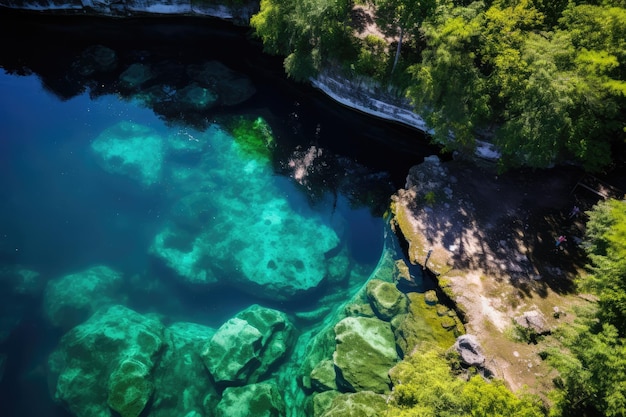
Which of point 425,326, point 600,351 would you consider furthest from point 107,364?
point 600,351

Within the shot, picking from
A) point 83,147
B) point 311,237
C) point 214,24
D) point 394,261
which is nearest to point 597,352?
point 394,261

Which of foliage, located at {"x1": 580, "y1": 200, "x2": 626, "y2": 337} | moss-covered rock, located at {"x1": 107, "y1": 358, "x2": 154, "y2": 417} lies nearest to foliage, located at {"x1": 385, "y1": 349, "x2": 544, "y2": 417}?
foliage, located at {"x1": 580, "y1": 200, "x2": 626, "y2": 337}

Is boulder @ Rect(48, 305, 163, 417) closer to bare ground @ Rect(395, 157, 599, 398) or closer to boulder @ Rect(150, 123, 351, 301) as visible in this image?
boulder @ Rect(150, 123, 351, 301)

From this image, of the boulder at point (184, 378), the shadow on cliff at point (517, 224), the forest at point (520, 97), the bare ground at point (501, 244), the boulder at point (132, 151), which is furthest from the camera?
the boulder at point (132, 151)

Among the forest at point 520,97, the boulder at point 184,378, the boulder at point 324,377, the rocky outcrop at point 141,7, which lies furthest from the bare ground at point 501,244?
the rocky outcrop at point 141,7

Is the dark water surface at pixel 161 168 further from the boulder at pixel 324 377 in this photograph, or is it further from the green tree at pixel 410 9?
the green tree at pixel 410 9

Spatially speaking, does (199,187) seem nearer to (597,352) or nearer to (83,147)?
(83,147)

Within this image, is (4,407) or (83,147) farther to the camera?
(83,147)
